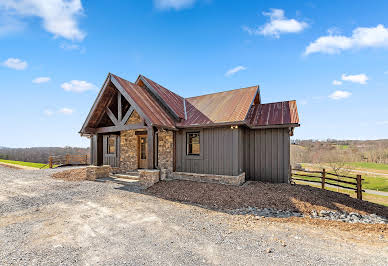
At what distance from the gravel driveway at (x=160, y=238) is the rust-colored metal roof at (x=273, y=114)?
5.72 meters

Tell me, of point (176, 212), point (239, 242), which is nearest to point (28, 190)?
point (176, 212)

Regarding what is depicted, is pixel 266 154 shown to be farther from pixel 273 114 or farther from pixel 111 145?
pixel 111 145

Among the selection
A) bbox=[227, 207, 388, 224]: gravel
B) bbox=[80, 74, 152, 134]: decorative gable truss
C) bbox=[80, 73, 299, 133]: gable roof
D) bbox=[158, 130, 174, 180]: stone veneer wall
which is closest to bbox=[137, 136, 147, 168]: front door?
bbox=[158, 130, 174, 180]: stone veneer wall

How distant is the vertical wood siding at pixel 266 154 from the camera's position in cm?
972

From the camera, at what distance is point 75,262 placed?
3.15m

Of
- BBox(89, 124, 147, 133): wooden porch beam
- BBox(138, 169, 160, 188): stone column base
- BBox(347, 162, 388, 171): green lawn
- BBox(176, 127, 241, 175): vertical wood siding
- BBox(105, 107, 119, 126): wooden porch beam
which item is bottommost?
BBox(347, 162, 388, 171): green lawn

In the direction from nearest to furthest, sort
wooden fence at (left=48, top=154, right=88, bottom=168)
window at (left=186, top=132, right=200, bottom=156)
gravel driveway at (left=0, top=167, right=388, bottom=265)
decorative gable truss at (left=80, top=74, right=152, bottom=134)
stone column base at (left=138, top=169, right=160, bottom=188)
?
gravel driveway at (left=0, top=167, right=388, bottom=265) → stone column base at (left=138, top=169, right=160, bottom=188) → decorative gable truss at (left=80, top=74, right=152, bottom=134) → window at (left=186, top=132, right=200, bottom=156) → wooden fence at (left=48, top=154, right=88, bottom=168)

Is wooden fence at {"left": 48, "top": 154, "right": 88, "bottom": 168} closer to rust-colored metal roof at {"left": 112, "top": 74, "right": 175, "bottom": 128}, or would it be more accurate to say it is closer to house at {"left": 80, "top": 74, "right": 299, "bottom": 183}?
house at {"left": 80, "top": 74, "right": 299, "bottom": 183}

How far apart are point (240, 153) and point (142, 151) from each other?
652 centimetres

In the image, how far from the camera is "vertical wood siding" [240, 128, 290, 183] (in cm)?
972

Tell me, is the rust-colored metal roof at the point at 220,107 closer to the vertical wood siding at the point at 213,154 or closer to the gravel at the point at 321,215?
the vertical wood siding at the point at 213,154

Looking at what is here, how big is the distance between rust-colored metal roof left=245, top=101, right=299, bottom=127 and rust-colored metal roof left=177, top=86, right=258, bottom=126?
0.87m

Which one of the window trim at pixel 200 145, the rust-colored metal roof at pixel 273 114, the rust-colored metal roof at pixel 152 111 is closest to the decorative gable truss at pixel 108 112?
the rust-colored metal roof at pixel 152 111

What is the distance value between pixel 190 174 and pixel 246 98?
225 inches
